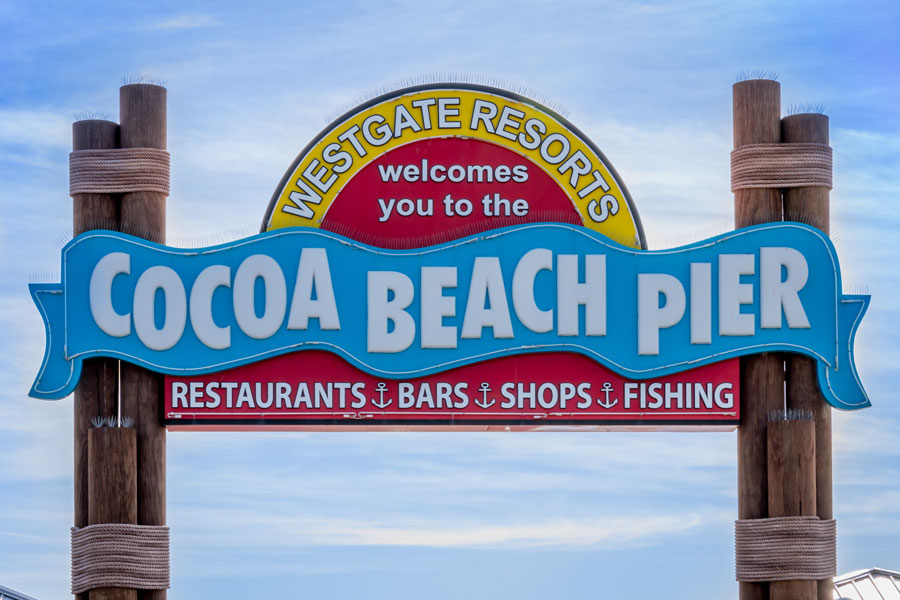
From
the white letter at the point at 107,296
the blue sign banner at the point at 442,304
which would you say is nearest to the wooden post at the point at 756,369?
the blue sign banner at the point at 442,304

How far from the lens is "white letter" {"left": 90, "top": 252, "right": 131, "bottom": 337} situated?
40.8ft

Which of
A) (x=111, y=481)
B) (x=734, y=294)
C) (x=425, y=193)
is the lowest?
(x=111, y=481)

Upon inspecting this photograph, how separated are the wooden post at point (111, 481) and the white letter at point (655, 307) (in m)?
4.30

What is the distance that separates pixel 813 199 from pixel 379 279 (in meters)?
3.73

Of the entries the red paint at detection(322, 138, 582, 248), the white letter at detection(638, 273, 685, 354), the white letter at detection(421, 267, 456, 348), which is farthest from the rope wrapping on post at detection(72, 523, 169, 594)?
the white letter at detection(638, 273, 685, 354)

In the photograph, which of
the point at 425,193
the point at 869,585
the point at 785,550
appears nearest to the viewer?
the point at 785,550

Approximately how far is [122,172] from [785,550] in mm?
6295

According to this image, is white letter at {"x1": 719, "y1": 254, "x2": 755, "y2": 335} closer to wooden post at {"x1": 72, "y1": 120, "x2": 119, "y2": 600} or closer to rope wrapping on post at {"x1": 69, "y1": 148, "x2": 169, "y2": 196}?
rope wrapping on post at {"x1": 69, "y1": 148, "x2": 169, "y2": 196}

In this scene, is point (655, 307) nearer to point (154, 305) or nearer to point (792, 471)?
point (792, 471)

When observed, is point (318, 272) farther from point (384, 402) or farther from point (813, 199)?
point (813, 199)

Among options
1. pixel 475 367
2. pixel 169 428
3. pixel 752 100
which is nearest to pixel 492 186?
pixel 475 367

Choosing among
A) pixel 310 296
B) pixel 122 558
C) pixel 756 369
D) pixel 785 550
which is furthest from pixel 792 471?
pixel 122 558

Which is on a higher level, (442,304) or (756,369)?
(442,304)

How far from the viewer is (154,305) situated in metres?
12.5
